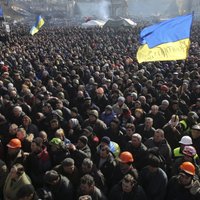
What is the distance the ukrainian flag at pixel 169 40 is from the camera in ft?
27.2

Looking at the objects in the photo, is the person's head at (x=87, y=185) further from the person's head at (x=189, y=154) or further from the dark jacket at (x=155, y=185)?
the person's head at (x=189, y=154)

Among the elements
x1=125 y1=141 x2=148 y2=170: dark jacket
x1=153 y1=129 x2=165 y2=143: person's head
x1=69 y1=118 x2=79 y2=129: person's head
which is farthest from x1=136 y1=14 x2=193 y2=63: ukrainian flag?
x1=125 y1=141 x2=148 y2=170: dark jacket

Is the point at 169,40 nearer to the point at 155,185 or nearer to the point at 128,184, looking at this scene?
the point at 155,185

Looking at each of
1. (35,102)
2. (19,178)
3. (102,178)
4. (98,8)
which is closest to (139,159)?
(102,178)

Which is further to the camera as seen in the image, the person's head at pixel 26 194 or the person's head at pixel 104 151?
the person's head at pixel 104 151

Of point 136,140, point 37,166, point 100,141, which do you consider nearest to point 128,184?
point 136,140

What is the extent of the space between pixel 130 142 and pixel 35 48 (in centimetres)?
1583

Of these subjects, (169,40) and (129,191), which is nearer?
(129,191)

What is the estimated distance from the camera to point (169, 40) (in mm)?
8430

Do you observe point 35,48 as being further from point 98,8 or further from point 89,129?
point 98,8

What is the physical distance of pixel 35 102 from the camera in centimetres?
966

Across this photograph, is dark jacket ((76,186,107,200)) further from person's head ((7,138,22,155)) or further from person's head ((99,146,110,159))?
person's head ((7,138,22,155))

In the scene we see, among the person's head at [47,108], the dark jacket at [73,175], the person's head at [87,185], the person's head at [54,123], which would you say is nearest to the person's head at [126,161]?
the dark jacket at [73,175]

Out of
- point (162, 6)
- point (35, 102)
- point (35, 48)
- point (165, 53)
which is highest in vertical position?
point (165, 53)
